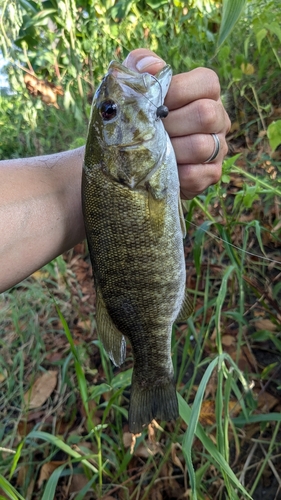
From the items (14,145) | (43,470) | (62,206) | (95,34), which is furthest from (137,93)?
(14,145)

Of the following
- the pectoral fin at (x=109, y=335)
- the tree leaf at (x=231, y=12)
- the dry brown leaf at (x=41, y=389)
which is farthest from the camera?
the dry brown leaf at (x=41, y=389)

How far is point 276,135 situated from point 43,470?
5.32 ft

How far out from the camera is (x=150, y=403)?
3.87ft

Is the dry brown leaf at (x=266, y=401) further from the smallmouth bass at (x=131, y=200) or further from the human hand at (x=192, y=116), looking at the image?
the human hand at (x=192, y=116)

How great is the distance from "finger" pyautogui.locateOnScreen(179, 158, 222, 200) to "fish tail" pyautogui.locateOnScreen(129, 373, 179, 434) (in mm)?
596

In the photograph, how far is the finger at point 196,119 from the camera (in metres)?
1.06

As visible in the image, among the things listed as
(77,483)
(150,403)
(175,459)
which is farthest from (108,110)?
(77,483)

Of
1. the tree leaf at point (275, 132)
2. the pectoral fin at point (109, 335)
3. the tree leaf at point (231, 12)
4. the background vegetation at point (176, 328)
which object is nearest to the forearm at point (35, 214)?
the background vegetation at point (176, 328)

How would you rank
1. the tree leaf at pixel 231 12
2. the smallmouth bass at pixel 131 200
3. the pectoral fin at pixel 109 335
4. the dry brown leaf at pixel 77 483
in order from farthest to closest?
the dry brown leaf at pixel 77 483
the pectoral fin at pixel 109 335
the smallmouth bass at pixel 131 200
the tree leaf at pixel 231 12

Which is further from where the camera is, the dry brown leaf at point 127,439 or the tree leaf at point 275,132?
the dry brown leaf at point 127,439

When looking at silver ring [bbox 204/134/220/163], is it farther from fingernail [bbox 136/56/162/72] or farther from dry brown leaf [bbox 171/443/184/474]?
dry brown leaf [bbox 171/443/184/474]

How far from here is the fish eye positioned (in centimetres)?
99

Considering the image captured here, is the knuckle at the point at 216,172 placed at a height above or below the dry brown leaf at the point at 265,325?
above

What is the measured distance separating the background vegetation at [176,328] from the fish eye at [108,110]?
14.1 inches
